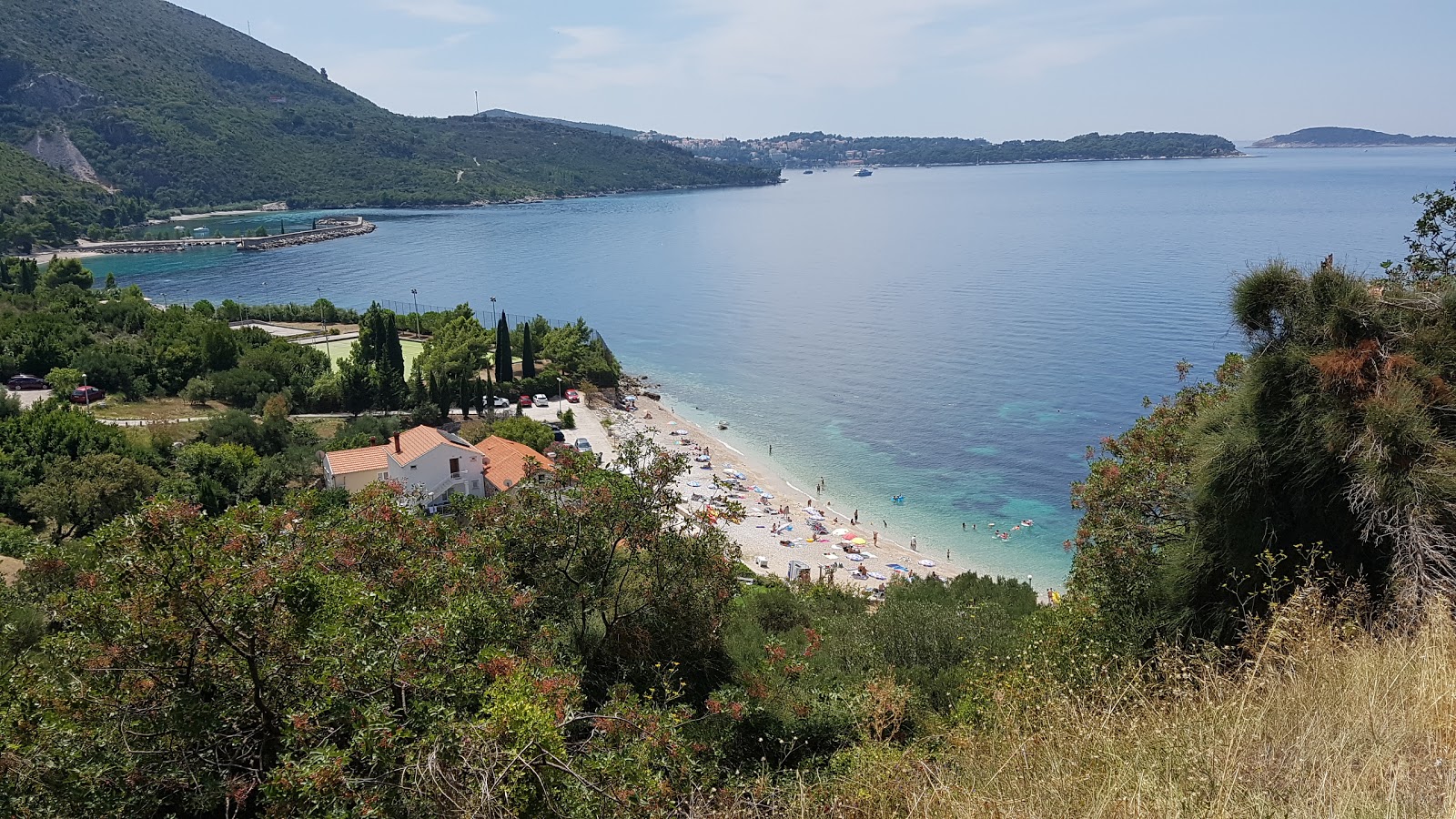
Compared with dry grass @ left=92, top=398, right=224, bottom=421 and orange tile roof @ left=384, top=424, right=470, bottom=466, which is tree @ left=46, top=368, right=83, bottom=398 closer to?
dry grass @ left=92, top=398, right=224, bottom=421

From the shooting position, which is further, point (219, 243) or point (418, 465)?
point (219, 243)

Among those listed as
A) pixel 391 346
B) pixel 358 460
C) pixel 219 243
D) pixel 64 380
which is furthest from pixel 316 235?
pixel 358 460

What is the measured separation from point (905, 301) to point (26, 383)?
58.9 meters

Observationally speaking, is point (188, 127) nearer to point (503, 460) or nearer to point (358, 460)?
point (358, 460)

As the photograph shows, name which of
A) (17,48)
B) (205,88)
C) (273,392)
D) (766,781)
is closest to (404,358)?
(273,392)

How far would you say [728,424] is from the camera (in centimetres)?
4441

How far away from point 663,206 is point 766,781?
171m

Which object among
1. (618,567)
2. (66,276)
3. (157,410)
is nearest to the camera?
(618,567)

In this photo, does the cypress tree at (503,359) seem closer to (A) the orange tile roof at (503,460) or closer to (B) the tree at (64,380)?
(A) the orange tile roof at (503,460)

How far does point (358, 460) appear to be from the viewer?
27172mm

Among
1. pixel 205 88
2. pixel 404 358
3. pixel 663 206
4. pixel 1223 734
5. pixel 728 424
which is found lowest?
pixel 728 424

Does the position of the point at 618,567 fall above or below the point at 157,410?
above

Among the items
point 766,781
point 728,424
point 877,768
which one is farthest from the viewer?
point 728,424

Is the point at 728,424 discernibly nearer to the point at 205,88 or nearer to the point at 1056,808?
the point at 1056,808
